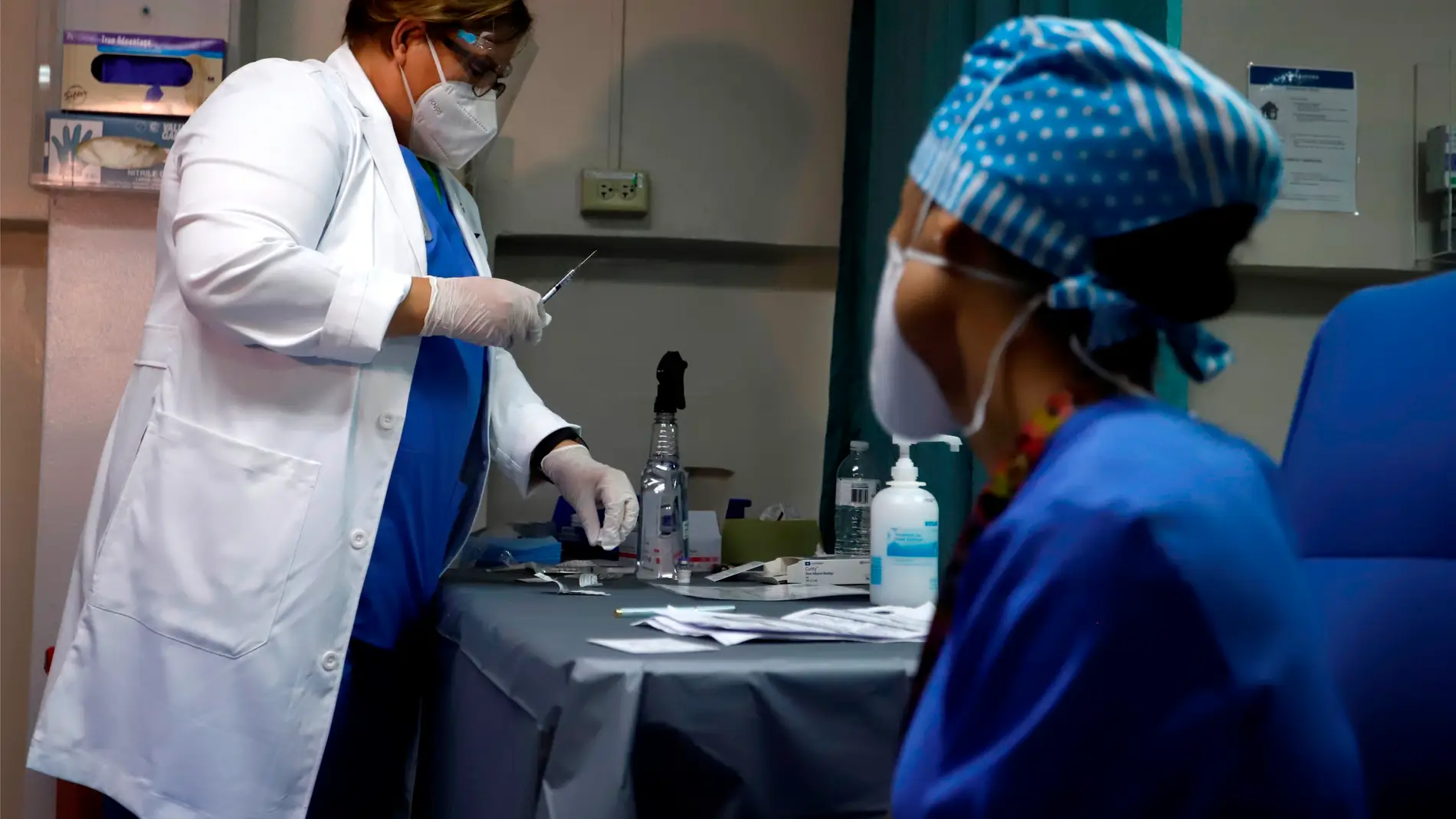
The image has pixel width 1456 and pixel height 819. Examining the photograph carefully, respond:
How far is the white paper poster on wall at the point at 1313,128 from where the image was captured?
203 centimetres

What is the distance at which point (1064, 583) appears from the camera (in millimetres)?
499

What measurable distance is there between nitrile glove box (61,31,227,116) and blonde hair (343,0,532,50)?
703mm

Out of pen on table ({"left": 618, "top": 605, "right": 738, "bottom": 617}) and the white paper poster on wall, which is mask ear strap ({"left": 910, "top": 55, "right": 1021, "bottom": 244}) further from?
the white paper poster on wall

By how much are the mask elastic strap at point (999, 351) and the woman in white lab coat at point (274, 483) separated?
31.3 inches

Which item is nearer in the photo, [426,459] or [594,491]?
[426,459]

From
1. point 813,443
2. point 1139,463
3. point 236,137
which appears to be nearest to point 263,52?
point 236,137

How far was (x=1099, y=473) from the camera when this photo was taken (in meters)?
0.51

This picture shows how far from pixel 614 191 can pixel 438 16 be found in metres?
0.93

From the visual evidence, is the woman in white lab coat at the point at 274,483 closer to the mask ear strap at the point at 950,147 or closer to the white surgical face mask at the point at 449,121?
the white surgical face mask at the point at 449,121

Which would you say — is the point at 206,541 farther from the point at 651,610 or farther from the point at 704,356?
the point at 704,356

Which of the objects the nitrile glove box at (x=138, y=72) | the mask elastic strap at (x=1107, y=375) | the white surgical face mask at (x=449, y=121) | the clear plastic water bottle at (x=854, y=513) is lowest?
the clear plastic water bottle at (x=854, y=513)

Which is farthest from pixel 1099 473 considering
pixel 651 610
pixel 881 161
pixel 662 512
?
pixel 881 161

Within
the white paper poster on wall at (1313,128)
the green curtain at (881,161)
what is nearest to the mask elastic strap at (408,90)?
the green curtain at (881,161)

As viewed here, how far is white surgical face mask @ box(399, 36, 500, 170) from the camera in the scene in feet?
5.06
